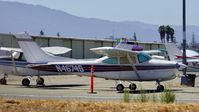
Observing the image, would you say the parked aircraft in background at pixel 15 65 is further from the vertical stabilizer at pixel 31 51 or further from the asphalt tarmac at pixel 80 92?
the asphalt tarmac at pixel 80 92

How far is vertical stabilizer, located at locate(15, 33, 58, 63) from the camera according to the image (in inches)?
1087

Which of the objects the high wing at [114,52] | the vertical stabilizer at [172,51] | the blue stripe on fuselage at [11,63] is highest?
the vertical stabilizer at [172,51]

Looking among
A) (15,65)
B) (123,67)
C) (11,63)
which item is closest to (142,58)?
(123,67)

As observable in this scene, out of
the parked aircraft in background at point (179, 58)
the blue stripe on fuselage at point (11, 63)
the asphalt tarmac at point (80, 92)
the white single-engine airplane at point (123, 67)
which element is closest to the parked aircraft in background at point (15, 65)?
the blue stripe on fuselage at point (11, 63)

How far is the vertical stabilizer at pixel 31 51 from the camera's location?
27609 millimetres

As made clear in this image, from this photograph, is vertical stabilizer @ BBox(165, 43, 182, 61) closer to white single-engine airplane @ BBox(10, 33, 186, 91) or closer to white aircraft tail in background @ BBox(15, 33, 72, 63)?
white aircraft tail in background @ BBox(15, 33, 72, 63)

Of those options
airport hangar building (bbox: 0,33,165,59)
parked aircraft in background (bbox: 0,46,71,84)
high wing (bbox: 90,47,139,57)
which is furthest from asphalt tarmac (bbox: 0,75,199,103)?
airport hangar building (bbox: 0,33,165,59)

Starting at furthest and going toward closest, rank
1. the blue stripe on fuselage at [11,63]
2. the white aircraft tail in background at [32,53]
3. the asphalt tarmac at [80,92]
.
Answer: the blue stripe on fuselage at [11,63]
the white aircraft tail in background at [32,53]
the asphalt tarmac at [80,92]

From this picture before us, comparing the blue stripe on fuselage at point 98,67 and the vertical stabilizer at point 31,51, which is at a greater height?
the vertical stabilizer at point 31,51

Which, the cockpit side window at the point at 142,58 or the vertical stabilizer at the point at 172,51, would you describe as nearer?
the cockpit side window at the point at 142,58

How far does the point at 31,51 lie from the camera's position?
28.1 m

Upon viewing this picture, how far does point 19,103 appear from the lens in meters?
13.7

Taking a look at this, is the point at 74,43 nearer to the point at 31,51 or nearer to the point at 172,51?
the point at 172,51

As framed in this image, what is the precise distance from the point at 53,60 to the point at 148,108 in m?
15.0
